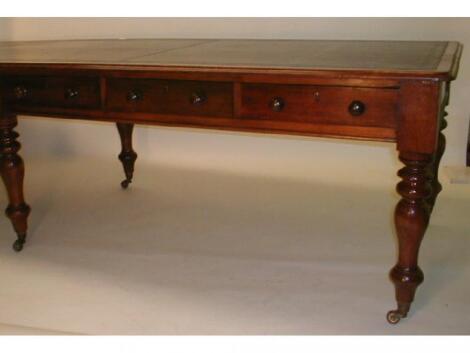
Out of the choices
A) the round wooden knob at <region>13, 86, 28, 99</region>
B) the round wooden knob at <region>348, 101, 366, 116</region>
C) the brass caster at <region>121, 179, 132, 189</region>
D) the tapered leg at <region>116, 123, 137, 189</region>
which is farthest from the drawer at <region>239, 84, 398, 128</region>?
the brass caster at <region>121, 179, 132, 189</region>

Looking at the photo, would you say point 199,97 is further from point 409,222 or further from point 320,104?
point 409,222

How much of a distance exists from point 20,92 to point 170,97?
21.7 inches

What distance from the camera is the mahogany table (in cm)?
124

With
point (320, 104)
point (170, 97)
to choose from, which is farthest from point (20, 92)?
point (320, 104)

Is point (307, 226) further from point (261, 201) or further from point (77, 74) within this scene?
point (77, 74)

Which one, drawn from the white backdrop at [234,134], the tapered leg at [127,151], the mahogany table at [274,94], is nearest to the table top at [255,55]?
the mahogany table at [274,94]

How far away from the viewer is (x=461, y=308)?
152 centimetres

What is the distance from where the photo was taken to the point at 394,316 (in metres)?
1.44

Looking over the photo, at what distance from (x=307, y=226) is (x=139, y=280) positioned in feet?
2.31

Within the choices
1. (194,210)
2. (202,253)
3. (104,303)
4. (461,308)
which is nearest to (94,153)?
(194,210)

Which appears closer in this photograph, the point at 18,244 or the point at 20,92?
the point at 20,92

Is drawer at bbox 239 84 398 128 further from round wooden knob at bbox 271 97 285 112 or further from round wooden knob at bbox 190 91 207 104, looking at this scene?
round wooden knob at bbox 190 91 207 104

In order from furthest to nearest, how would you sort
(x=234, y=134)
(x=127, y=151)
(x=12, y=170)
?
(x=234, y=134) → (x=127, y=151) → (x=12, y=170)

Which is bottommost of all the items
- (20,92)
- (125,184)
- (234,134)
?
(125,184)
